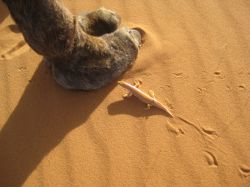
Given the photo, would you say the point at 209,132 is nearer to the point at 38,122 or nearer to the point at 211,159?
the point at 211,159

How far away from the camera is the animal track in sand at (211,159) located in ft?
7.81

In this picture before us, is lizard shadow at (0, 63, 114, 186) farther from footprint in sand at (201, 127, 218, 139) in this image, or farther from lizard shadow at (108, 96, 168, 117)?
footprint in sand at (201, 127, 218, 139)

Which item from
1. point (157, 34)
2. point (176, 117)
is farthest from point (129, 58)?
point (176, 117)

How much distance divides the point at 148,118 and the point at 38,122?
35.9 inches

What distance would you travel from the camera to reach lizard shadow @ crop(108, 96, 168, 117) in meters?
2.66

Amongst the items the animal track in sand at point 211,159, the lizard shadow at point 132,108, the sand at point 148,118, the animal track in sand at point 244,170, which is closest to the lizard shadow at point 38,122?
the sand at point 148,118

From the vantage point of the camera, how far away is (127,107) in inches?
107

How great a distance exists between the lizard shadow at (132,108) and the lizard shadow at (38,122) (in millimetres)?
145

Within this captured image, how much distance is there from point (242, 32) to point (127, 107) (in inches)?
54.2

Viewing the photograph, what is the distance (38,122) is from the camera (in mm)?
2686

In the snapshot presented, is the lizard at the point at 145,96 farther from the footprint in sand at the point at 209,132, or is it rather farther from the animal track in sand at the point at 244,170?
the animal track in sand at the point at 244,170

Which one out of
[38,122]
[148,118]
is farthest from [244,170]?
[38,122]

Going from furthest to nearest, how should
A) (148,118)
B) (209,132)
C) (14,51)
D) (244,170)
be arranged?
1. (14,51)
2. (148,118)
3. (209,132)
4. (244,170)

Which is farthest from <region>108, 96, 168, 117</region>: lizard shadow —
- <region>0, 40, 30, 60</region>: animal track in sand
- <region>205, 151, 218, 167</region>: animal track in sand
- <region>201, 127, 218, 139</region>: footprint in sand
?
<region>0, 40, 30, 60</region>: animal track in sand
